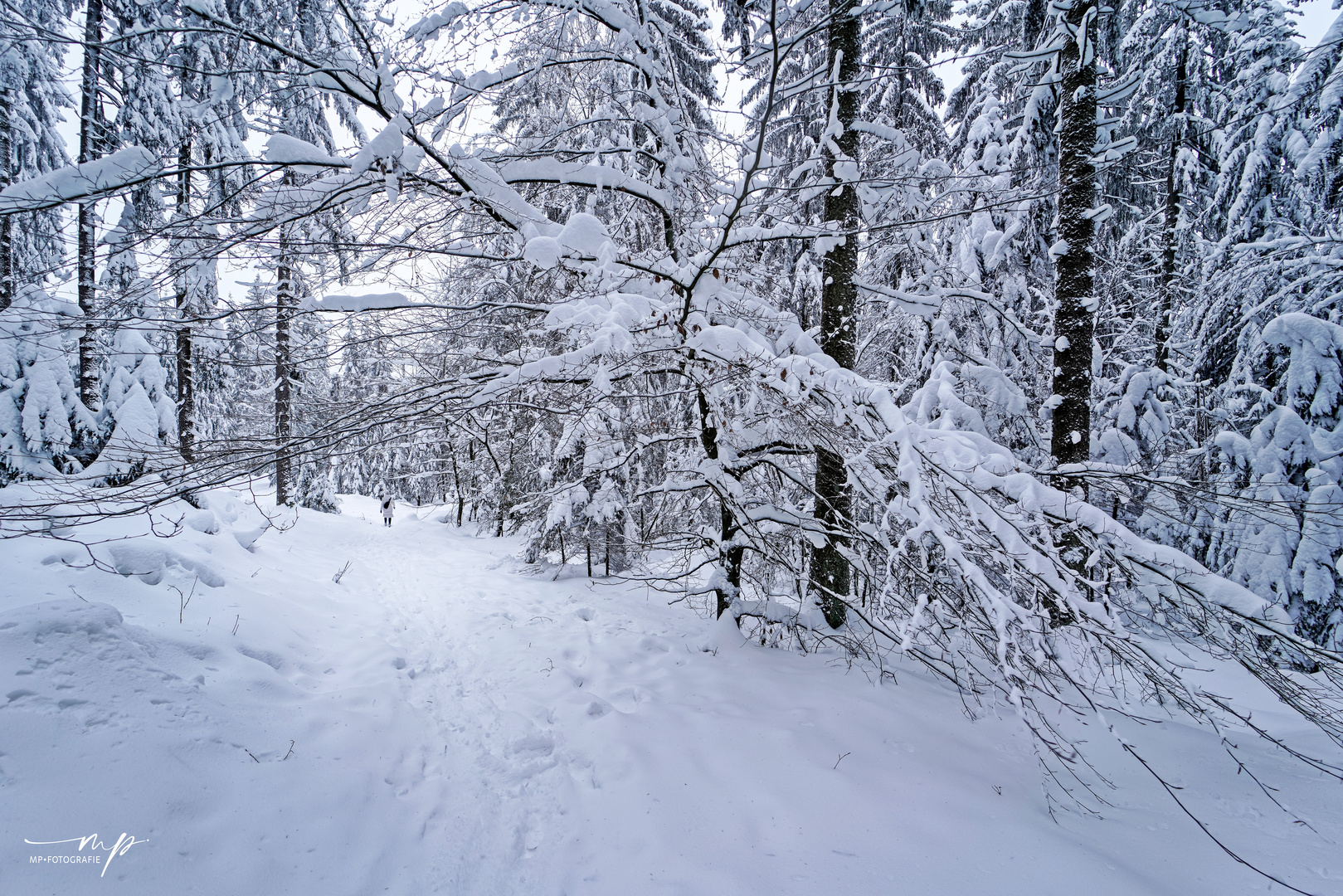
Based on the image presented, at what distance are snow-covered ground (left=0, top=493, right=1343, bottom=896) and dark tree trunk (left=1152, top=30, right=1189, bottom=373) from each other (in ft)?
24.1

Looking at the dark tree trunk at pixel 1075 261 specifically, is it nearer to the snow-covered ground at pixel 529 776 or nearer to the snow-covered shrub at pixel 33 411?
the snow-covered ground at pixel 529 776

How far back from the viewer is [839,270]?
16.7ft

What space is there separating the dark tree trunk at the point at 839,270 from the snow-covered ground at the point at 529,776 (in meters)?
0.84

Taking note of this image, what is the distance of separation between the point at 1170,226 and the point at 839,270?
9.00 m

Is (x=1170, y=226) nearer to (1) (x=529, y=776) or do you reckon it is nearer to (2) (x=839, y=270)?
(2) (x=839, y=270)

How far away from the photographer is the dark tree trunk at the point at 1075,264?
5352mm

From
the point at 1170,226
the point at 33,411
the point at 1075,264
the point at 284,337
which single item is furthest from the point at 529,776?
the point at 1170,226

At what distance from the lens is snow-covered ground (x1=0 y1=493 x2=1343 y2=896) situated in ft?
7.89

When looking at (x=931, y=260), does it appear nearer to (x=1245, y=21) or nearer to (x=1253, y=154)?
(x=1245, y=21)

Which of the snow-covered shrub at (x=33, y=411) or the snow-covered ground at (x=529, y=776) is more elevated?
the snow-covered shrub at (x=33, y=411)
